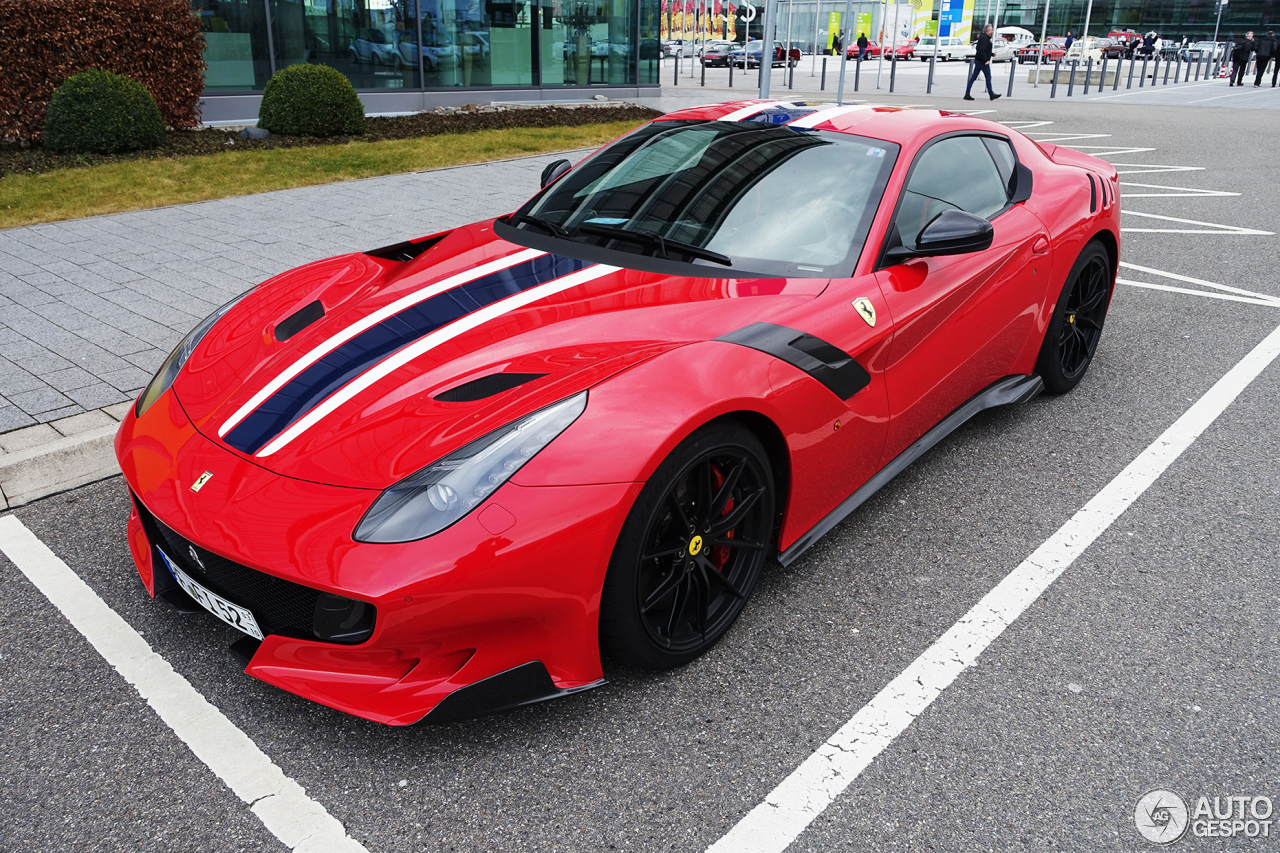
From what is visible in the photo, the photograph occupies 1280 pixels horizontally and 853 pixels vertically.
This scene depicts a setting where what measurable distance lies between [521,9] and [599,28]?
215 centimetres

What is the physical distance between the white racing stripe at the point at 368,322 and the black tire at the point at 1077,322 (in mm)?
2515

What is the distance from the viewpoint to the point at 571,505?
2141mm

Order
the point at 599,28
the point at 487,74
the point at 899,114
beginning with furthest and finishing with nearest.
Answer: the point at 599,28, the point at 487,74, the point at 899,114

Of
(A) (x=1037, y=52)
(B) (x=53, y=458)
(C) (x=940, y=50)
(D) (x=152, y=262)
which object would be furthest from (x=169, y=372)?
(C) (x=940, y=50)

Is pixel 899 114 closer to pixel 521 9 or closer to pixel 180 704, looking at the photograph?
pixel 180 704

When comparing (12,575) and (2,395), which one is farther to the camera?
(2,395)

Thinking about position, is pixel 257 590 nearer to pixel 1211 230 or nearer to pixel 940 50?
pixel 1211 230

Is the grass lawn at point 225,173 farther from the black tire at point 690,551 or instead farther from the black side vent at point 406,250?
the black tire at point 690,551

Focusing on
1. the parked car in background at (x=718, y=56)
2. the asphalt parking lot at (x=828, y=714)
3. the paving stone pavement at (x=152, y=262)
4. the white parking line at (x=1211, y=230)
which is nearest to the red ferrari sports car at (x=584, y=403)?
the asphalt parking lot at (x=828, y=714)

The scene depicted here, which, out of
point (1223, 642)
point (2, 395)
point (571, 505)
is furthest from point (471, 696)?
point (2, 395)

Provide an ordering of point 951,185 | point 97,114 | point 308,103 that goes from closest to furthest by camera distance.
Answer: point 951,185 → point 97,114 → point 308,103

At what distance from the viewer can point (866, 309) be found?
2959mm

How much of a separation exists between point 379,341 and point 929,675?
1.85 metres

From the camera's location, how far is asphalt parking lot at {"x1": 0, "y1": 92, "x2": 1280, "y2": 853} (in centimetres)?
211
